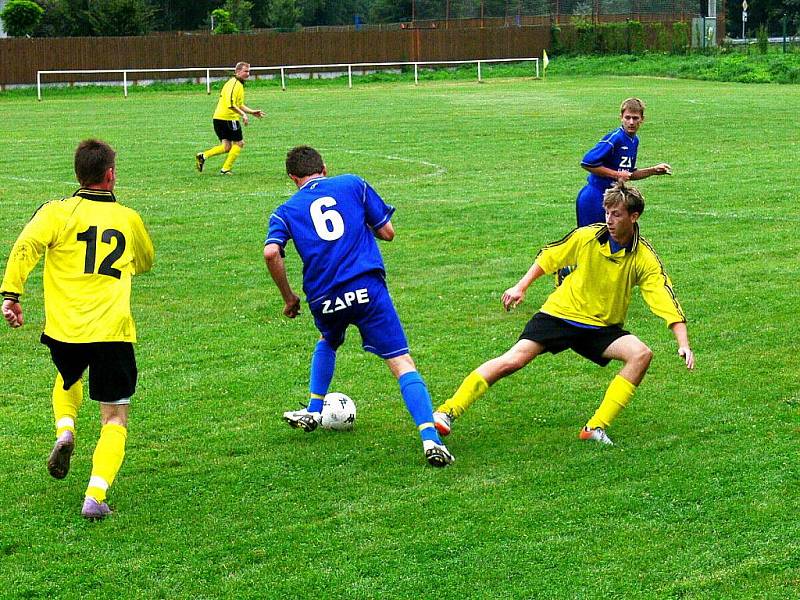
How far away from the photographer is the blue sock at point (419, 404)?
6934 millimetres

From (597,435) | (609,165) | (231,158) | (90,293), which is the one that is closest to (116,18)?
(231,158)

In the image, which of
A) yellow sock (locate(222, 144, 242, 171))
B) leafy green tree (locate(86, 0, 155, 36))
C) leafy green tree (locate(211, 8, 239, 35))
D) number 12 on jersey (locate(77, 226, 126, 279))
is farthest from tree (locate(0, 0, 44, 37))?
number 12 on jersey (locate(77, 226, 126, 279))

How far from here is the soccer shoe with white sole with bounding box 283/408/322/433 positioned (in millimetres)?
7496

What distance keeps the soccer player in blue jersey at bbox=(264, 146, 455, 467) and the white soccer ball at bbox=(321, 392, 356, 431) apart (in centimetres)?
63

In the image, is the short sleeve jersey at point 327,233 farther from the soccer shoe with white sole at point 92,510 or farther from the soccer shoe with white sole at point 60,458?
the soccer shoe with white sole at point 92,510

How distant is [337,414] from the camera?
7.58 m

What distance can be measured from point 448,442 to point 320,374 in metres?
0.98

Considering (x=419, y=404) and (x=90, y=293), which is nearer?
(x=90, y=293)

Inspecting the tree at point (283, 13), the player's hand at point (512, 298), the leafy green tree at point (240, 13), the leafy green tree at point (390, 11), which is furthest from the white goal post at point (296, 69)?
the player's hand at point (512, 298)

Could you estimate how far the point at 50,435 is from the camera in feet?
24.8

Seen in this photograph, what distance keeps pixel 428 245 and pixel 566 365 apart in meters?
5.17

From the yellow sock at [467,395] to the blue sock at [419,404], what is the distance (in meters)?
0.34

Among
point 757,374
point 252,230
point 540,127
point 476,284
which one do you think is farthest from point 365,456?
point 540,127

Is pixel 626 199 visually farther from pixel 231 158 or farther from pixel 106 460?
pixel 231 158
